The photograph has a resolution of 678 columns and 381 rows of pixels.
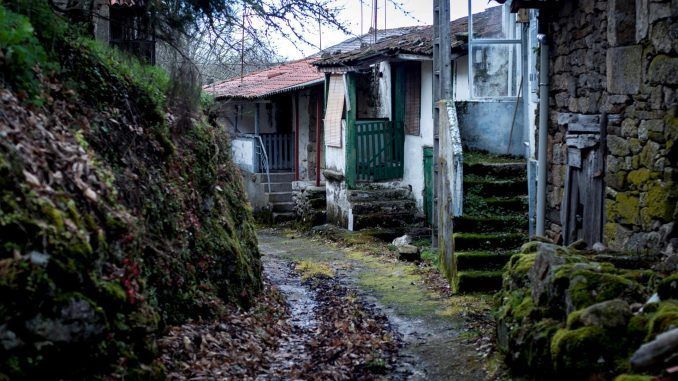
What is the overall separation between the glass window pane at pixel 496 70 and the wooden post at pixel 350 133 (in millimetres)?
5227

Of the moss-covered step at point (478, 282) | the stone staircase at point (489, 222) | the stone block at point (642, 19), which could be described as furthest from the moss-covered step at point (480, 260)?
the stone block at point (642, 19)

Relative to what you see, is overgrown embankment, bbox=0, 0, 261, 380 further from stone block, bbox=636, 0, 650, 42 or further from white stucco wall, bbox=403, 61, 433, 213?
white stucco wall, bbox=403, 61, 433, 213

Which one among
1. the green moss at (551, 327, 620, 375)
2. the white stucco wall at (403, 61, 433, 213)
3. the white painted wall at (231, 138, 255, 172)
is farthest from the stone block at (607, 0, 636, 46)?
the white painted wall at (231, 138, 255, 172)

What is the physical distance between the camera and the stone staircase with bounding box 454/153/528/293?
11328mm

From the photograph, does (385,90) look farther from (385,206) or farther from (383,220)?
(383,220)

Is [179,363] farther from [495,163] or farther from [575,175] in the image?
[495,163]

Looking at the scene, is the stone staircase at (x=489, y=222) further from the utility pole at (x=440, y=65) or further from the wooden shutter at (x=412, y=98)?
the wooden shutter at (x=412, y=98)

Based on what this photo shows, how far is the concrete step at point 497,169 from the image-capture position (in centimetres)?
1338

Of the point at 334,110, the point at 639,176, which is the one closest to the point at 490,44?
the point at 639,176

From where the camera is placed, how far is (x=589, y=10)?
8.30m

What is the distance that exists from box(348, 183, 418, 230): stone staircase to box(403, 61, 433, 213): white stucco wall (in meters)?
0.27

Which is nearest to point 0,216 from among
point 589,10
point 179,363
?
point 179,363

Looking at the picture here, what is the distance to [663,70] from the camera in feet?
22.2

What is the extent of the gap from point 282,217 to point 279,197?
2.55 feet
